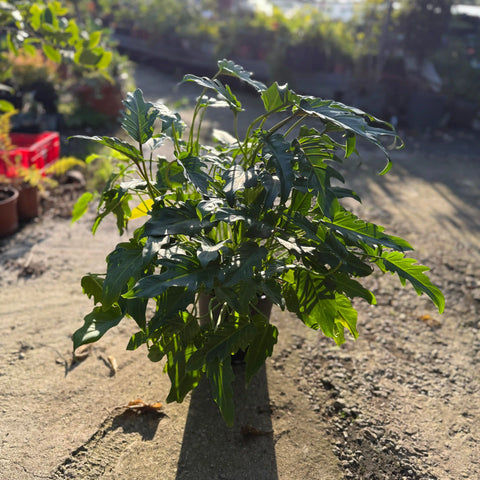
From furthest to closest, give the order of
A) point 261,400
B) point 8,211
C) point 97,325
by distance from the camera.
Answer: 1. point 8,211
2. point 261,400
3. point 97,325

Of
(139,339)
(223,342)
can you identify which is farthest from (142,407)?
(223,342)

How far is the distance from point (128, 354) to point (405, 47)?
696 centimetres

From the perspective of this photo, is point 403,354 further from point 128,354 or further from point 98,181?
point 98,181

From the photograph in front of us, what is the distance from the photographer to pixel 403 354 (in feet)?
9.02

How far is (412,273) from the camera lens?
1.87 meters

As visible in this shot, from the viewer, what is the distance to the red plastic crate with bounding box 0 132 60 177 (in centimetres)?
397

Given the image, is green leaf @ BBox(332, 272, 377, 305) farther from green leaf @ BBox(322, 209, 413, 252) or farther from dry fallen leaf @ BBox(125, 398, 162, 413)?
dry fallen leaf @ BBox(125, 398, 162, 413)

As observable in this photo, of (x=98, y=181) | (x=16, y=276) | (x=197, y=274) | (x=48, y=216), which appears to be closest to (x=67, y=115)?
(x=98, y=181)

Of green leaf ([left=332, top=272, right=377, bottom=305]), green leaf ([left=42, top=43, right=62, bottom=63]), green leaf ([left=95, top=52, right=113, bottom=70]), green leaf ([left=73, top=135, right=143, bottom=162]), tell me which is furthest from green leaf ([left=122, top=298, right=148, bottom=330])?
green leaf ([left=42, top=43, right=62, bottom=63])

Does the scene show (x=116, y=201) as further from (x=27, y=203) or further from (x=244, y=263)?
(x=27, y=203)

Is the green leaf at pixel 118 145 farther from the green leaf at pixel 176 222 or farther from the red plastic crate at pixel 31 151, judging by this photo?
the red plastic crate at pixel 31 151

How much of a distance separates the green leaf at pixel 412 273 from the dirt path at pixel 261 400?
710 mm

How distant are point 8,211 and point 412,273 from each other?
292cm

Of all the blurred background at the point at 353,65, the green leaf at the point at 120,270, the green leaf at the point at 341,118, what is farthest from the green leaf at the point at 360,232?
the blurred background at the point at 353,65
